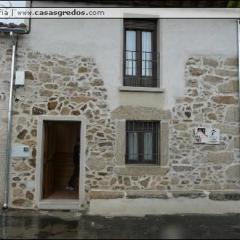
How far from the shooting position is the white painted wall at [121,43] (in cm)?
948

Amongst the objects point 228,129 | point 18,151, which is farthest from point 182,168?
point 18,151

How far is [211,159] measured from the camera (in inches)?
380

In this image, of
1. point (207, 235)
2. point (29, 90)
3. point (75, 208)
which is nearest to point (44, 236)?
point (75, 208)

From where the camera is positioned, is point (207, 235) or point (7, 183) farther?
point (7, 183)

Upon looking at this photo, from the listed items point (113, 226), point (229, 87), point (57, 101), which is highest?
point (229, 87)

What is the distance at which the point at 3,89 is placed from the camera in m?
9.29

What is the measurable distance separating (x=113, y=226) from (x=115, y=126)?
8.07 ft

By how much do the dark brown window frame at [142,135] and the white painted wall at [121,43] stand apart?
1.60 feet

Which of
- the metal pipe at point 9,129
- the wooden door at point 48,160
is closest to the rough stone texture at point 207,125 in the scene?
the wooden door at point 48,160

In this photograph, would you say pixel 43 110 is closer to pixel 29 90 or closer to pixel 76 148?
pixel 29 90

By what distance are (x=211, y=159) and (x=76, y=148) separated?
3.54 meters

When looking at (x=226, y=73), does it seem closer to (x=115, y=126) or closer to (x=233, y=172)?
(x=233, y=172)

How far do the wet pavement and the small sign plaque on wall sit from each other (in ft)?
5.72

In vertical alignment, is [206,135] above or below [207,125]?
below
